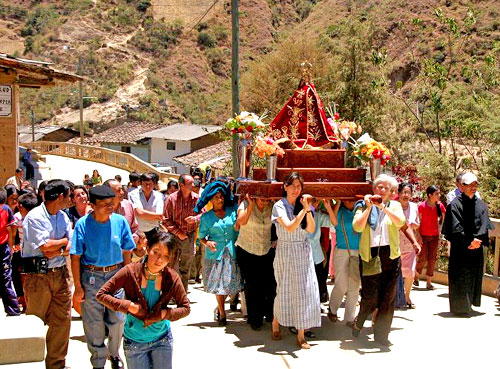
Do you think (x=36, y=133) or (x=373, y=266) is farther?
(x=36, y=133)

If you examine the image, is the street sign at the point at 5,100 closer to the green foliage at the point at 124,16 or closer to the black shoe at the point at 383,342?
the black shoe at the point at 383,342

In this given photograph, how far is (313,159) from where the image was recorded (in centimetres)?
895

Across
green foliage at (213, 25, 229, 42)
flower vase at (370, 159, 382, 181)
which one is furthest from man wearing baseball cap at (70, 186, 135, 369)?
A: green foliage at (213, 25, 229, 42)

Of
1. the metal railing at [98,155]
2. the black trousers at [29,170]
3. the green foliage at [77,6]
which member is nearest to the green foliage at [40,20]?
the green foliage at [77,6]

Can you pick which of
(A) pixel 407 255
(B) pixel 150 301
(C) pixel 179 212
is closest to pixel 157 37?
(C) pixel 179 212

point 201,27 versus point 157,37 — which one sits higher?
point 201,27

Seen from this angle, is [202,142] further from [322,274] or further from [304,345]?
[304,345]

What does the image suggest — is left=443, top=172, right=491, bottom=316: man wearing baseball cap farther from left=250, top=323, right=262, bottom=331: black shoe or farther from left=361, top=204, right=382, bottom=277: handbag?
left=250, top=323, right=262, bottom=331: black shoe

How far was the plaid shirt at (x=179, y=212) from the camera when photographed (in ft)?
32.1

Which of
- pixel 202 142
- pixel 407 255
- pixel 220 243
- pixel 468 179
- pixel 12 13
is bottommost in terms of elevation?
pixel 407 255

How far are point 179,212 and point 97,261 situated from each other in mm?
3651

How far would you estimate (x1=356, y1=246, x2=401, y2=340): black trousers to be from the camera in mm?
7730

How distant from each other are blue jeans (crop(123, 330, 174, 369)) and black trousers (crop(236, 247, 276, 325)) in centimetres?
340

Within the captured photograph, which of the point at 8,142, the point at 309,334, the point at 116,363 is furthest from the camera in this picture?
the point at 8,142
